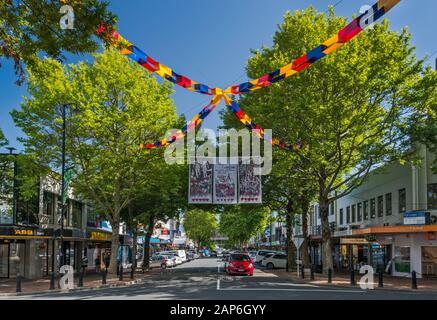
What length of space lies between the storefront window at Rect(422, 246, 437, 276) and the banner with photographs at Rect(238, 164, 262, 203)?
12.1m

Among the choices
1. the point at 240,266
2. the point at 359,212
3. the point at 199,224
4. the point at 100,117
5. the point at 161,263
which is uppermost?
the point at 100,117

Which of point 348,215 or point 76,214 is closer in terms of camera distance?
point 76,214

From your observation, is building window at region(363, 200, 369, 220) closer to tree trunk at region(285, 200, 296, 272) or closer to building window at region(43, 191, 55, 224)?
tree trunk at region(285, 200, 296, 272)

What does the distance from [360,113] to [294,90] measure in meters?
3.80

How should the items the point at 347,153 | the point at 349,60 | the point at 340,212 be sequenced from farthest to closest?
the point at 340,212 < the point at 347,153 < the point at 349,60

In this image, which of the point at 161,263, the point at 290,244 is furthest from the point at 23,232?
the point at 290,244

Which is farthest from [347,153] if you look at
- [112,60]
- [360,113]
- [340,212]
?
[340,212]

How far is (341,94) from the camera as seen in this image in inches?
1137

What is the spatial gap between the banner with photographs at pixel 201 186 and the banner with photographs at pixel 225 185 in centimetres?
43

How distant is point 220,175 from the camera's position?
3216 centimetres

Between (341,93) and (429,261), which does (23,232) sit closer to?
(341,93)

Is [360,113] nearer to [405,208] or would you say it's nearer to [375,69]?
[375,69]

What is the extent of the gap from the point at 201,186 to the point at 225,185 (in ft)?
4.90

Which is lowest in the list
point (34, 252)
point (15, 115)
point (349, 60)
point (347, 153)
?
point (34, 252)
